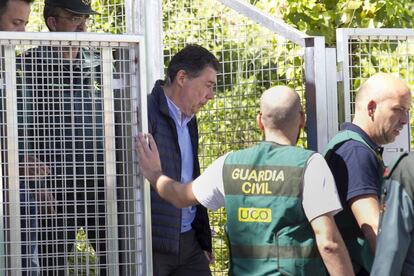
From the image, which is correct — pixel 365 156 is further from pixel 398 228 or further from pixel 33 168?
pixel 33 168

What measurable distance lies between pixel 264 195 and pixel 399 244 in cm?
84

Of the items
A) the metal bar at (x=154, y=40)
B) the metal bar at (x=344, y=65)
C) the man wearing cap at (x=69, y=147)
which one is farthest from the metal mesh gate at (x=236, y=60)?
the man wearing cap at (x=69, y=147)

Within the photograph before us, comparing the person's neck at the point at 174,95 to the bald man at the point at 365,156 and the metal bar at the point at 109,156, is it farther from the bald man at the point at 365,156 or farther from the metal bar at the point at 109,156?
the bald man at the point at 365,156

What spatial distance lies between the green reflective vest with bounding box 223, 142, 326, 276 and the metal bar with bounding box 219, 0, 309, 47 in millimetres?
918

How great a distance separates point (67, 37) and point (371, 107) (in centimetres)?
149

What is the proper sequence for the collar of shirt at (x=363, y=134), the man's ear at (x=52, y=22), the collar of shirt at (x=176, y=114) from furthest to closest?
the man's ear at (x=52, y=22) → the collar of shirt at (x=176, y=114) → the collar of shirt at (x=363, y=134)

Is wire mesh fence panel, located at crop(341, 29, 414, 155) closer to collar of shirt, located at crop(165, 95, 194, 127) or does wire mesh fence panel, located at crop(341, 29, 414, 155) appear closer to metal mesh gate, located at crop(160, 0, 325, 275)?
metal mesh gate, located at crop(160, 0, 325, 275)

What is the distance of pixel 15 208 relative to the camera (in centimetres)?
488

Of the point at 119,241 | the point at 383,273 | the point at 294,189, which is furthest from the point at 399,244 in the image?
the point at 119,241

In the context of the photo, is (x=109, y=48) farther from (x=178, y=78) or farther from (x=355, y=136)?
(x=355, y=136)

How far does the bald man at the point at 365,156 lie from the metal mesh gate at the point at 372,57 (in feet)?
1.32

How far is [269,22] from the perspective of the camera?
570cm

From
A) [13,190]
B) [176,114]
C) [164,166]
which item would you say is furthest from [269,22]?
[13,190]

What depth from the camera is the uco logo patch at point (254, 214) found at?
482 cm
